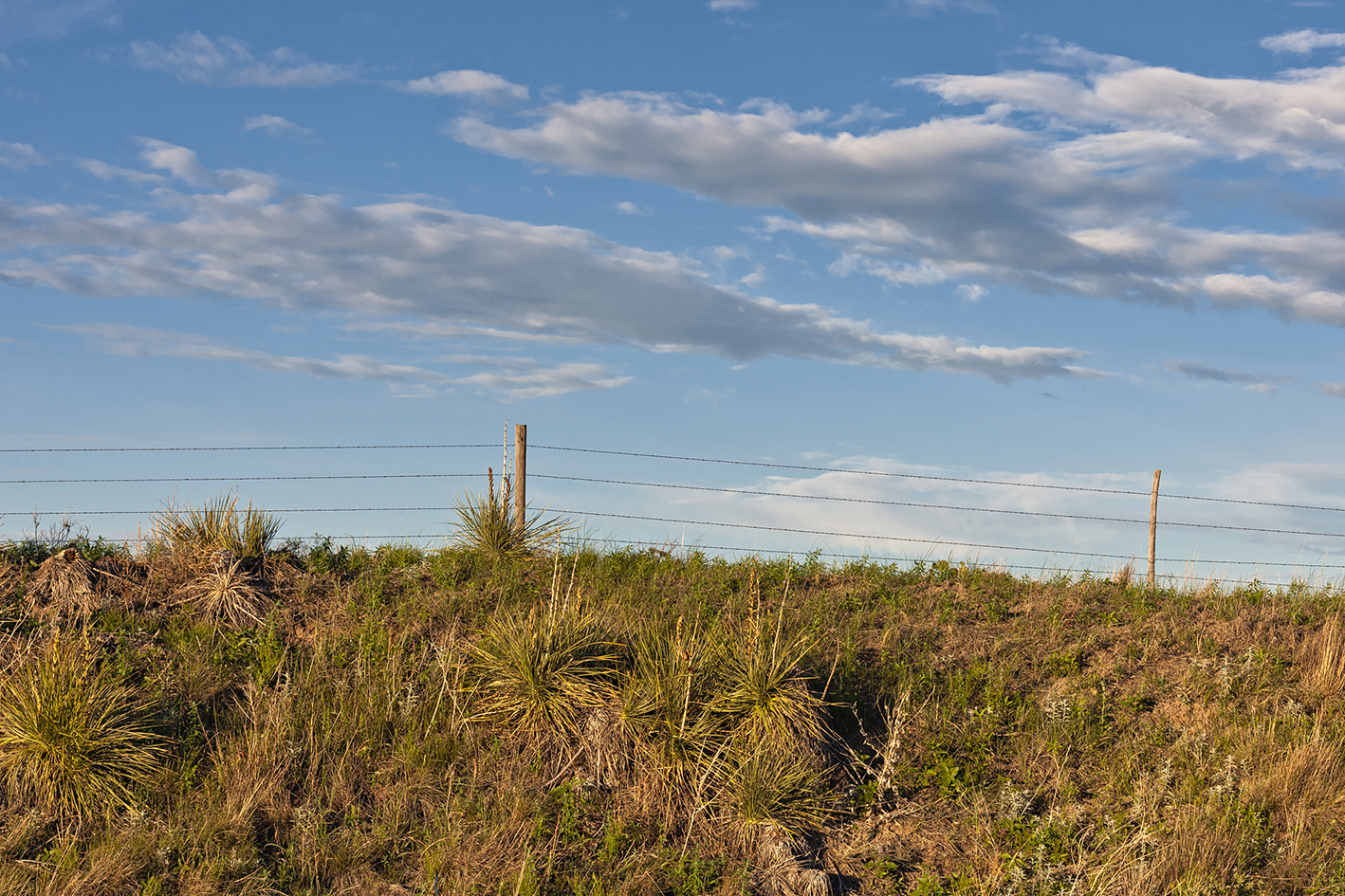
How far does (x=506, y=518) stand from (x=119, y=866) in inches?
237

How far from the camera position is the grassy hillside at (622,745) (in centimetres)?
748

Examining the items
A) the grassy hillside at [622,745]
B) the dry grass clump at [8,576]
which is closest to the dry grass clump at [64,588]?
the grassy hillside at [622,745]

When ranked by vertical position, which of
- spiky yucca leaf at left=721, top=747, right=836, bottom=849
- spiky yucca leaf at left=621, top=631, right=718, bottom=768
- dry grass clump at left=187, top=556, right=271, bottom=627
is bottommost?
spiky yucca leaf at left=721, top=747, right=836, bottom=849

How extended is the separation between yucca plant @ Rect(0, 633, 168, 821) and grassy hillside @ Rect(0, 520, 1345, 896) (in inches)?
1.1

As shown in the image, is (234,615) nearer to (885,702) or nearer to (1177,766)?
(885,702)

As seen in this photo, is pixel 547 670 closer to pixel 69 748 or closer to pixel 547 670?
pixel 547 670

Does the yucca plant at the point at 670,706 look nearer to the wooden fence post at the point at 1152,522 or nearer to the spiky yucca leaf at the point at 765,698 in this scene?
the spiky yucca leaf at the point at 765,698

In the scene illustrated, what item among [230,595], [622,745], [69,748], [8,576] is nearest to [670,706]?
[622,745]

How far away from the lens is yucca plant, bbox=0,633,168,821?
7996mm

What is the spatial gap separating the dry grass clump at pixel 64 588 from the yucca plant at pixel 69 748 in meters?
2.11

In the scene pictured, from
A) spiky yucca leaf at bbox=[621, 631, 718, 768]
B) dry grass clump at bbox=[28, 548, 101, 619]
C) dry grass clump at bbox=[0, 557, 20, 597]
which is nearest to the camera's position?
spiky yucca leaf at bbox=[621, 631, 718, 768]

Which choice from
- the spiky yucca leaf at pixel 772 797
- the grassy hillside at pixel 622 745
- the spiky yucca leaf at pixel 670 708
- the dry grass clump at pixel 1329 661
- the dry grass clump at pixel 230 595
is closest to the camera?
the grassy hillside at pixel 622 745

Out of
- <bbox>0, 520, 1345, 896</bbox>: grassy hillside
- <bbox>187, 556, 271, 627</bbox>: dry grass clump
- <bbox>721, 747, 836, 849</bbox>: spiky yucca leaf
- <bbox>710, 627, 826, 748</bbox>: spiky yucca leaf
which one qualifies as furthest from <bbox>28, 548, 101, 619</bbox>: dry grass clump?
<bbox>721, 747, 836, 849</bbox>: spiky yucca leaf

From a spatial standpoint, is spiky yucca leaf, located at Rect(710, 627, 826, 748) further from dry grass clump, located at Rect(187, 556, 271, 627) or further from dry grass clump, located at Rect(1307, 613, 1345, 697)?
dry grass clump, located at Rect(1307, 613, 1345, 697)
